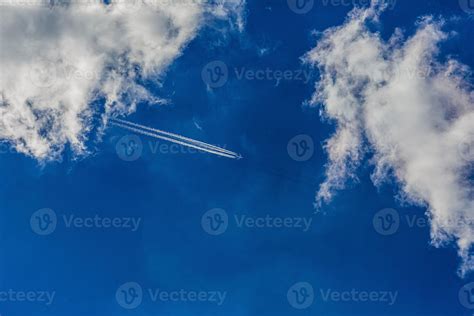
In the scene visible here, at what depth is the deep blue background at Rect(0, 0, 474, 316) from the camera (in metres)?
154

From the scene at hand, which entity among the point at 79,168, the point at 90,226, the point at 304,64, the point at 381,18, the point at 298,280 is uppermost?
the point at 381,18

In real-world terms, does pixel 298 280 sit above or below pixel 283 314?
above

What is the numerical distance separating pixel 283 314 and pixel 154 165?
73169 millimetres

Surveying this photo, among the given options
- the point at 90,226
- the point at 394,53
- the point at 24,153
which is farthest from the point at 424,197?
the point at 24,153

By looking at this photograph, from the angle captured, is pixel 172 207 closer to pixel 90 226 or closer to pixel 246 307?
pixel 90 226

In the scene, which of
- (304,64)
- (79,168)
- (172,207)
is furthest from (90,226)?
(304,64)

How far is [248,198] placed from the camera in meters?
157

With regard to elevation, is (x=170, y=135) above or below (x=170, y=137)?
above

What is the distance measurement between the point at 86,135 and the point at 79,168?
13.2 metres

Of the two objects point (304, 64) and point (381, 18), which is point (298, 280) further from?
point (381, 18)

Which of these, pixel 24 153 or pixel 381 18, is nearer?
pixel 381 18

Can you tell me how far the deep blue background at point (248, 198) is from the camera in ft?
506

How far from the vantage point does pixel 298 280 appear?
156000 mm

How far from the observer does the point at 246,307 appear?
157m
